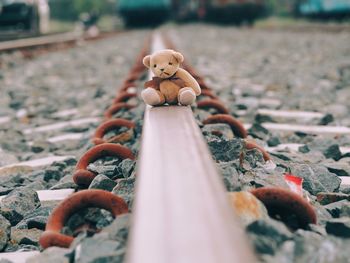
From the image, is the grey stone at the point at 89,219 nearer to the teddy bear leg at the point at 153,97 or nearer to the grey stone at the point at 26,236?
the grey stone at the point at 26,236

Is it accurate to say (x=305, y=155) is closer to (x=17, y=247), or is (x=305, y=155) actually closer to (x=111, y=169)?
(x=111, y=169)

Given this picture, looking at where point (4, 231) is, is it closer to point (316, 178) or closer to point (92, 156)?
point (92, 156)

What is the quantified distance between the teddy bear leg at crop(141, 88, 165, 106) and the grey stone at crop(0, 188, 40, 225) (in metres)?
0.59

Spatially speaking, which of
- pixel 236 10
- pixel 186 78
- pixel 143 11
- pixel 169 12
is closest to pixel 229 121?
pixel 186 78

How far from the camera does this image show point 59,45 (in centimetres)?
1243

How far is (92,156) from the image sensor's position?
209 cm

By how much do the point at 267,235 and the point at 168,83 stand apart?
3.59 feet

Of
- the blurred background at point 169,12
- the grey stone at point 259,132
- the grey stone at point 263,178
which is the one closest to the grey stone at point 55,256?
the grey stone at point 263,178

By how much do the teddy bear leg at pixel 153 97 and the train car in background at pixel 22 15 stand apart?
1773cm

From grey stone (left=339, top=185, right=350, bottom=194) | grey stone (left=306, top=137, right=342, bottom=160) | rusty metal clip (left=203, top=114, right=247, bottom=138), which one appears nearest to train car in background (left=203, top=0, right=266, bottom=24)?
grey stone (left=306, top=137, right=342, bottom=160)

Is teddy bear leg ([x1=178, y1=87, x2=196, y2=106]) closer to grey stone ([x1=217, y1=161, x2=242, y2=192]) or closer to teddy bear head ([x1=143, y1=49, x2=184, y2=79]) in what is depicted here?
teddy bear head ([x1=143, y1=49, x2=184, y2=79])

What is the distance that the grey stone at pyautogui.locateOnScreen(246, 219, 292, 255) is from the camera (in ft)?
3.94

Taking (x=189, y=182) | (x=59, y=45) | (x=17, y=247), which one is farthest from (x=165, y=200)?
(x=59, y=45)

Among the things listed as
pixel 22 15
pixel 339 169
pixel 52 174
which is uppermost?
pixel 339 169
